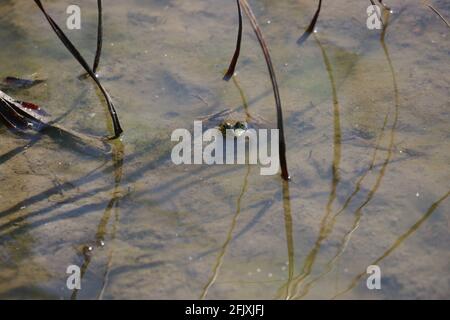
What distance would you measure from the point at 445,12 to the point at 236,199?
167 centimetres

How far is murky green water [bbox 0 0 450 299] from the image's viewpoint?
2.09 meters

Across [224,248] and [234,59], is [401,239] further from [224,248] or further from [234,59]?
[234,59]

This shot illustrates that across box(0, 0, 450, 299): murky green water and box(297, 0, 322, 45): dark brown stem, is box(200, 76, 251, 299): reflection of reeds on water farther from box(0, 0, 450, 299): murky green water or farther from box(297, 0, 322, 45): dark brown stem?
box(297, 0, 322, 45): dark brown stem

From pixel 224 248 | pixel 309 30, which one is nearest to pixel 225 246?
pixel 224 248

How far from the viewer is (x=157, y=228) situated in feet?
7.37

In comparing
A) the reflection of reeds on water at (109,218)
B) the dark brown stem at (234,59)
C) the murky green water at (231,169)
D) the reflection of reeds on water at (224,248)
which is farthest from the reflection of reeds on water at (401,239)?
the dark brown stem at (234,59)

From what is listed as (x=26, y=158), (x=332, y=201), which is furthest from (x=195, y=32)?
(x=332, y=201)

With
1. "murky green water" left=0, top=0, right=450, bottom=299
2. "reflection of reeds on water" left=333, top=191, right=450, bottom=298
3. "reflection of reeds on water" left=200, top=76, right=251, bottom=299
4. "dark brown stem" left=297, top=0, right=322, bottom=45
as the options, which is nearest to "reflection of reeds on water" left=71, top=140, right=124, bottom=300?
"murky green water" left=0, top=0, right=450, bottom=299

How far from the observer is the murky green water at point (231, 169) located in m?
2.09

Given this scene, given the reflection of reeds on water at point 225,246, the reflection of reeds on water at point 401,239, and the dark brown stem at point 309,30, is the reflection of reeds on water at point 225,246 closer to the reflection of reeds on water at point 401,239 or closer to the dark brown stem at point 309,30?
the reflection of reeds on water at point 401,239

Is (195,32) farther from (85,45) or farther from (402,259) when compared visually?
(402,259)

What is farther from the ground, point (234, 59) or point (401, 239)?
point (234, 59)

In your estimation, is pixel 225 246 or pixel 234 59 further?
pixel 234 59

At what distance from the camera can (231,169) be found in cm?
246
